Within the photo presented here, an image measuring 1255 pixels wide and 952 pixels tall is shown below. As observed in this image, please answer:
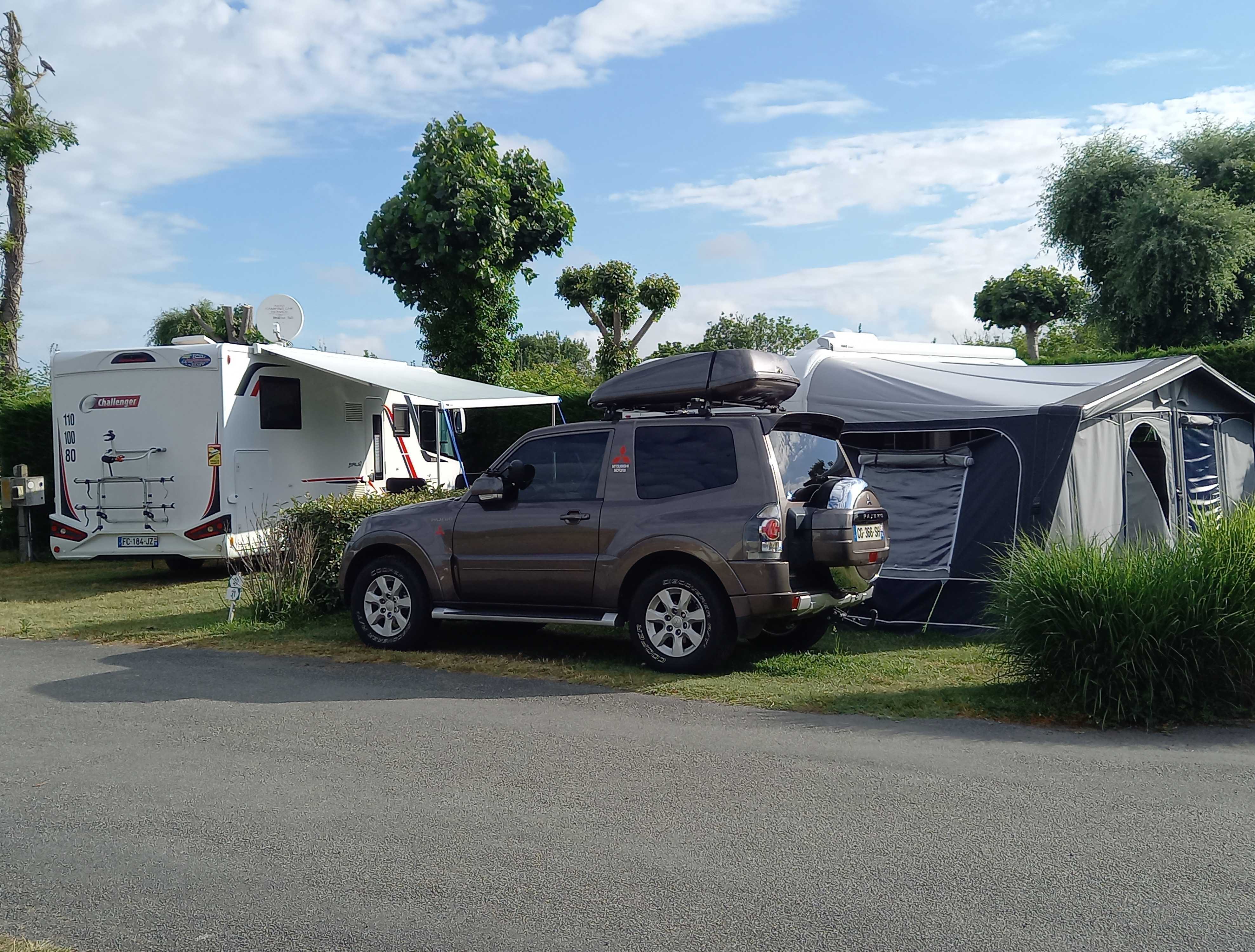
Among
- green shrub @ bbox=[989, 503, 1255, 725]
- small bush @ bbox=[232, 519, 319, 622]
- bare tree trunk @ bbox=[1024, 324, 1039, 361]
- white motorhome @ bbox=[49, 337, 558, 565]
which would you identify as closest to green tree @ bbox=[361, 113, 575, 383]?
white motorhome @ bbox=[49, 337, 558, 565]

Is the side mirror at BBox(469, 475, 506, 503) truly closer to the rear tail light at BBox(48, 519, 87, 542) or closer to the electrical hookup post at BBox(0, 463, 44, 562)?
the rear tail light at BBox(48, 519, 87, 542)

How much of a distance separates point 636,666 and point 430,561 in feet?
6.40

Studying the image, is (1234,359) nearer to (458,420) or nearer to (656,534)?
(656,534)

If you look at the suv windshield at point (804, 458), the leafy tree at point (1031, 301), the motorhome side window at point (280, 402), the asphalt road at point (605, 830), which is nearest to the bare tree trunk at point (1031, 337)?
the leafy tree at point (1031, 301)

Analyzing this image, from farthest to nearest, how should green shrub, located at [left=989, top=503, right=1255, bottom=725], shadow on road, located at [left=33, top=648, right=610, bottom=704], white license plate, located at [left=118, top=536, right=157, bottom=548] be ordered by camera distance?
white license plate, located at [left=118, top=536, right=157, bottom=548] < shadow on road, located at [left=33, top=648, right=610, bottom=704] < green shrub, located at [left=989, top=503, right=1255, bottom=725]

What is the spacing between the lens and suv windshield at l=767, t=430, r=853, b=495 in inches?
325

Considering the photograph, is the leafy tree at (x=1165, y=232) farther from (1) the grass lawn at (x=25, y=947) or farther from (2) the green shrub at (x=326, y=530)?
(1) the grass lawn at (x=25, y=947)

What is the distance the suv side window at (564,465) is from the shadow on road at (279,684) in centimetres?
150

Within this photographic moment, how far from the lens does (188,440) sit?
529 inches

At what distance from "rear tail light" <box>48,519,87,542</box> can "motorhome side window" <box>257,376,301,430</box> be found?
2.56m

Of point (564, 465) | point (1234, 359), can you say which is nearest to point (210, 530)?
point (564, 465)

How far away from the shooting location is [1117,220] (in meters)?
26.5

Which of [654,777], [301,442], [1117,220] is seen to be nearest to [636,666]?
[654,777]

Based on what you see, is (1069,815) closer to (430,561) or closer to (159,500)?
(430,561)
